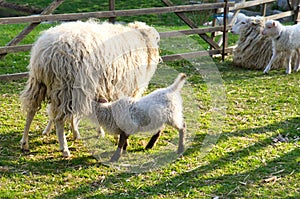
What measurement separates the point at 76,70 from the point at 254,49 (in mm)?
5036

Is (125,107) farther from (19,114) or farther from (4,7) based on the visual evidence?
(4,7)

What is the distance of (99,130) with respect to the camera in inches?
Result: 218

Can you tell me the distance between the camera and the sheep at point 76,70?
4.59 m

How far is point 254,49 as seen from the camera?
8.78m

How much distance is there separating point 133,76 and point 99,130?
2.60 ft

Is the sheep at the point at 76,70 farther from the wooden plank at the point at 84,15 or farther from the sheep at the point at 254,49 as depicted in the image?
the sheep at the point at 254,49

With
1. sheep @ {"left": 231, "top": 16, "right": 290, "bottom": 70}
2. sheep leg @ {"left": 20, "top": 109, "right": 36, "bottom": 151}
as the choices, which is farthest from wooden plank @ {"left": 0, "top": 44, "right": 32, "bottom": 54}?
sheep @ {"left": 231, "top": 16, "right": 290, "bottom": 70}

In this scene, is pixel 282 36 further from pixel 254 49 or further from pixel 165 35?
pixel 165 35

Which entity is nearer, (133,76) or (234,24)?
(133,76)

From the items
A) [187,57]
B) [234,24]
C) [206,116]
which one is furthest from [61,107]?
[234,24]

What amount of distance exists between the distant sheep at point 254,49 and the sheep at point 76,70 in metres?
3.95

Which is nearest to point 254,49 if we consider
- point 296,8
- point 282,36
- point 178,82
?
point 282,36

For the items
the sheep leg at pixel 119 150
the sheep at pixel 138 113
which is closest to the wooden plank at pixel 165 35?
the sheep at pixel 138 113

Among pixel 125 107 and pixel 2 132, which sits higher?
pixel 125 107
